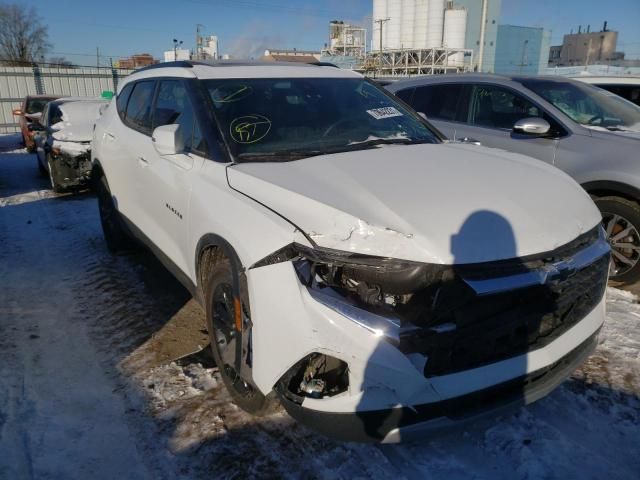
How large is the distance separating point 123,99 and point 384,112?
9.10ft

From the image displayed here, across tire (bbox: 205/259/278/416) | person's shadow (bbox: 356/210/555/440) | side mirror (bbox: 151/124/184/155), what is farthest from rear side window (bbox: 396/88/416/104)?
person's shadow (bbox: 356/210/555/440)

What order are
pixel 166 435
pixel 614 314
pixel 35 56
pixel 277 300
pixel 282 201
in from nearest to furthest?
pixel 277 300 → pixel 282 201 → pixel 166 435 → pixel 614 314 → pixel 35 56

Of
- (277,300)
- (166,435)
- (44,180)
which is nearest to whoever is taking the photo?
(277,300)

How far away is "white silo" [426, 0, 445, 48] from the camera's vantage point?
5088cm

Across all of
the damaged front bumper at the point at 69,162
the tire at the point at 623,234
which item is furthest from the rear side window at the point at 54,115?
the tire at the point at 623,234

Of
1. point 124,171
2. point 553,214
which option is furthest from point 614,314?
point 124,171

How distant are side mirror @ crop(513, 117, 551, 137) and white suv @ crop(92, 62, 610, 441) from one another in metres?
1.64

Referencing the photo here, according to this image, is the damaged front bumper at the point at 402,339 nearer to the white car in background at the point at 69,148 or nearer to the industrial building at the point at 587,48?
the white car in background at the point at 69,148

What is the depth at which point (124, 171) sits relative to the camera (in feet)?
14.3

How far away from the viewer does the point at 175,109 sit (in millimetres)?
3539

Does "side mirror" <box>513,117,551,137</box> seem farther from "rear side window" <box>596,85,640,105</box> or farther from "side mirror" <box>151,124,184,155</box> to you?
"rear side window" <box>596,85,640,105</box>

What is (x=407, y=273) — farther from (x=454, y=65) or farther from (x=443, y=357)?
(x=454, y=65)

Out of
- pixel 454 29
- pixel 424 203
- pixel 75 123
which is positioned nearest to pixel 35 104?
pixel 75 123

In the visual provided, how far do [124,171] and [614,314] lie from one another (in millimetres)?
4201
